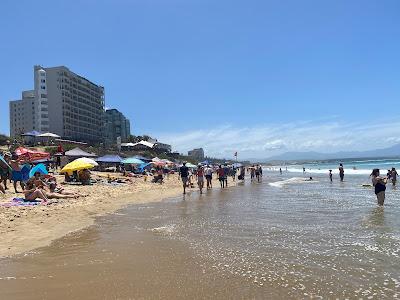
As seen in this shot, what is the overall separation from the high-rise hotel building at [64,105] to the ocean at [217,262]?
89.4 metres

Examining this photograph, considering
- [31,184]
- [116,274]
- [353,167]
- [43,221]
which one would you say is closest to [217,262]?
[116,274]

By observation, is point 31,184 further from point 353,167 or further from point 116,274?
point 353,167

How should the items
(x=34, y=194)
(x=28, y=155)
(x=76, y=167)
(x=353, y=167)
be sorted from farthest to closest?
(x=353, y=167), (x=28, y=155), (x=76, y=167), (x=34, y=194)

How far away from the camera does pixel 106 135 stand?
12244 centimetres

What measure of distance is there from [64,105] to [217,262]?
97.9 meters

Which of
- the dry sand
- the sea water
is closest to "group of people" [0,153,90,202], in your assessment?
the dry sand

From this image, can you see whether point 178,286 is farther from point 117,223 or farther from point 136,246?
point 117,223

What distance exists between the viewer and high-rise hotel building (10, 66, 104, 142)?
3861 inches

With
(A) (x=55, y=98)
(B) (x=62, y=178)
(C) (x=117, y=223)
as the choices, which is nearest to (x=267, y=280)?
(C) (x=117, y=223)

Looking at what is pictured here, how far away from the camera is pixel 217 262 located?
6680 millimetres

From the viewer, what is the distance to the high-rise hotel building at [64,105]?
98.1 metres

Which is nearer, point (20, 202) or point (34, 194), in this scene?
point (20, 202)

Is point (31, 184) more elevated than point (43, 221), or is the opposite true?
point (31, 184)

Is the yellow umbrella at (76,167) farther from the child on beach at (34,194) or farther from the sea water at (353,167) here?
the sea water at (353,167)
